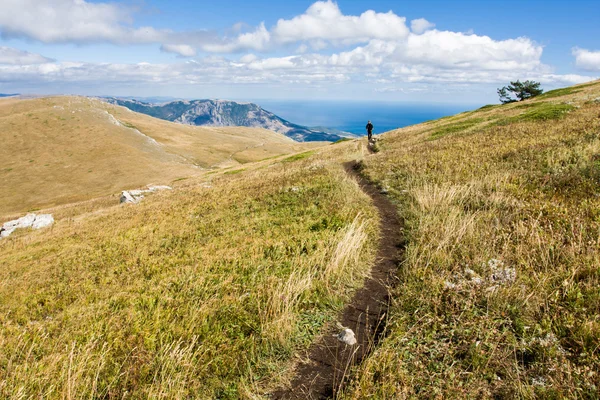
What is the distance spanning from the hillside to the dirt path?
0.58ft

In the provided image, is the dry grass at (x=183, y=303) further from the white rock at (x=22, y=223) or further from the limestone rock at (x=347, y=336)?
the white rock at (x=22, y=223)

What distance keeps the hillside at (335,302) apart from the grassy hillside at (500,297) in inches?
1.3

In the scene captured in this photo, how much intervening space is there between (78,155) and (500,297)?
132607 mm

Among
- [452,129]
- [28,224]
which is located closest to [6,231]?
[28,224]

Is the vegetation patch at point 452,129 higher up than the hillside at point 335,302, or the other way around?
the vegetation patch at point 452,129

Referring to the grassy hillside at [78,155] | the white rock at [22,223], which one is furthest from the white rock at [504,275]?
the grassy hillside at [78,155]

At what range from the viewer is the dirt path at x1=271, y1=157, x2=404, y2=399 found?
16.9 ft

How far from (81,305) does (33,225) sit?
32.5m

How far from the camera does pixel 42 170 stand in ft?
317

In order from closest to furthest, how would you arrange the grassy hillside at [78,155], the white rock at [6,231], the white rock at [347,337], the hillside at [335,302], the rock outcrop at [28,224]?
the hillside at [335,302]
the white rock at [347,337]
the white rock at [6,231]
the rock outcrop at [28,224]
the grassy hillside at [78,155]

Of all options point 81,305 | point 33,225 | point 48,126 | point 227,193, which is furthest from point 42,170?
point 81,305

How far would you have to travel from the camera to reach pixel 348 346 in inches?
233

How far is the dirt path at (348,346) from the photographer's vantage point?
16.9ft

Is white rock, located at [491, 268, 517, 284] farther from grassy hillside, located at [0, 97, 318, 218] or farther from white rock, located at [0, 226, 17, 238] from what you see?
grassy hillside, located at [0, 97, 318, 218]
